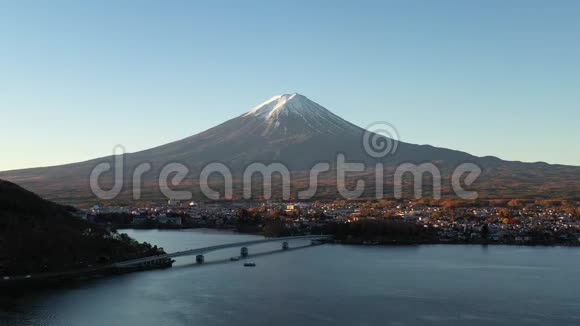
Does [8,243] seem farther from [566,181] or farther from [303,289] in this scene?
[566,181]

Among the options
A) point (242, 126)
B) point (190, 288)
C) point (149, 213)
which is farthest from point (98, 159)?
point (190, 288)

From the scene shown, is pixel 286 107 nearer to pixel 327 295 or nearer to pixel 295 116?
pixel 295 116

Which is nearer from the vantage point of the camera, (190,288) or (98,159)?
(190,288)

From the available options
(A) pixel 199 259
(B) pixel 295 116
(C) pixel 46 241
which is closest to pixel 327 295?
(A) pixel 199 259

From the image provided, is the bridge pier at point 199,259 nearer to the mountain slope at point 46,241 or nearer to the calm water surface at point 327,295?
the calm water surface at point 327,295

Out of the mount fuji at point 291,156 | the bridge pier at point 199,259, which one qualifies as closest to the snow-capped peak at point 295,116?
the mount fuji at point 291,156

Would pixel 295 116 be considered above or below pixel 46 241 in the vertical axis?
above

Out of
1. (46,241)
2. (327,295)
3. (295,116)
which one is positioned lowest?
(327,295)
